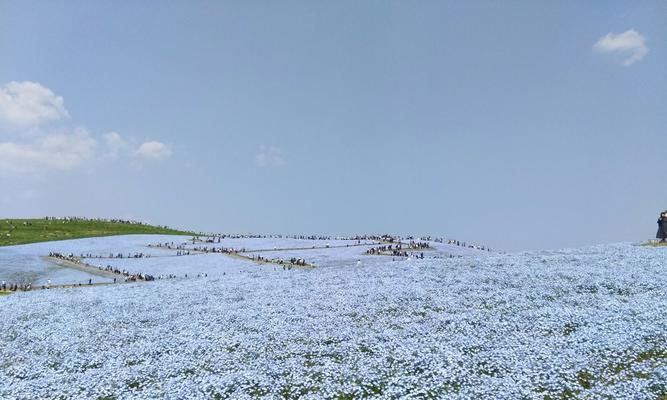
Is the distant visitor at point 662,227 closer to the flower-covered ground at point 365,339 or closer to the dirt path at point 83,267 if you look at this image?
the flower-covered ground at point 365,339

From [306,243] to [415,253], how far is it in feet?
74.7

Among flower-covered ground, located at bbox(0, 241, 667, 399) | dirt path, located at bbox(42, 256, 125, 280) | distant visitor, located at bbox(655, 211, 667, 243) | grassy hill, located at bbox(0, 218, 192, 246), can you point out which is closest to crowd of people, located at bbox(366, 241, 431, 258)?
flower-covered ground, located at bbox(0, 241, 667, 399)

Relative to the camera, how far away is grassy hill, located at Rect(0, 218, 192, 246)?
82.4 meters

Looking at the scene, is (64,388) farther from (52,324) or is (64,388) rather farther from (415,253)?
(415,253)

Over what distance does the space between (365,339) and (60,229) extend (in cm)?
8891

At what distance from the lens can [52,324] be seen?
102 ft

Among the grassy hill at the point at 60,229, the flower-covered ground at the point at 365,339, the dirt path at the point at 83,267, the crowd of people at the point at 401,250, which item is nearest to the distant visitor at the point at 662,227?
the flower-covered ground at the point at 365,339

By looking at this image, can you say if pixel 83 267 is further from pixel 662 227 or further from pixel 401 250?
pixel 662 227

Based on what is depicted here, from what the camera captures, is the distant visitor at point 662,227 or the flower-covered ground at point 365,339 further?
the distant visitor at point 662,227

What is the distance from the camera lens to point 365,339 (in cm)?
2331

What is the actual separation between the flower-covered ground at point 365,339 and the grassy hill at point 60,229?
4996cm

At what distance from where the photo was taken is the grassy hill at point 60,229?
8241 cm

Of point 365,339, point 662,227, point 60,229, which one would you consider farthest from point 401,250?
point 60,229

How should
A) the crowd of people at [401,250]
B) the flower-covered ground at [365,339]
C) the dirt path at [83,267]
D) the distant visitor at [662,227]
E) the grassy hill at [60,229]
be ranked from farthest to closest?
the grassy hill at [60,229] → the crowd of people at [401,250] → the distant visitor at [662,227] → the dirt path at [83,267] → the flower-covered ground at [365,339]
